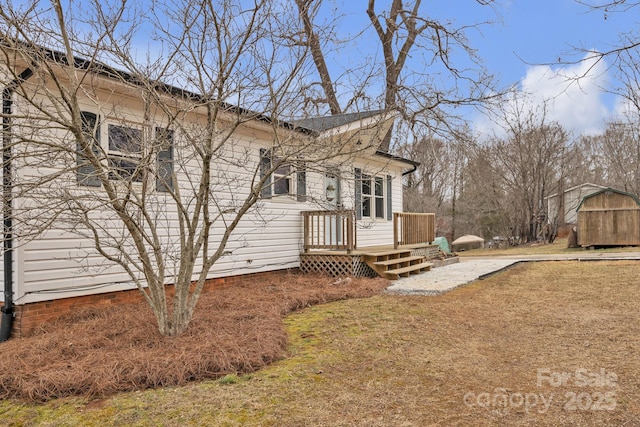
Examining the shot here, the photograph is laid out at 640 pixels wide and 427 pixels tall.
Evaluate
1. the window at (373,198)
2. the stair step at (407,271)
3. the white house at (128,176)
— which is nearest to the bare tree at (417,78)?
the white house at (128,176)

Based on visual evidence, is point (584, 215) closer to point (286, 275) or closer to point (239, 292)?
point (286, 275)

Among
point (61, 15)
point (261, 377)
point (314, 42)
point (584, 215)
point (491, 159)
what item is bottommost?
point (261, 377)

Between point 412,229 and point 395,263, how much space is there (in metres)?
1.92

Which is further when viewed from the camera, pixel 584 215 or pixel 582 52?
pixel 584 215

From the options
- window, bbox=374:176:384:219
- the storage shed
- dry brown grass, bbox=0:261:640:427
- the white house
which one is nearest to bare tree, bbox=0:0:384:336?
the white house

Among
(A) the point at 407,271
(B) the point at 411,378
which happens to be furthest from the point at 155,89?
(A) the point at 407,271

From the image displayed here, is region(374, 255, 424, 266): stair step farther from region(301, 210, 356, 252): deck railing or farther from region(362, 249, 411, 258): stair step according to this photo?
region(301, 210, 356, 252): deck railing

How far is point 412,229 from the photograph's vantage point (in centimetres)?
1133

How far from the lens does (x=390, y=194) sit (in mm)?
12859

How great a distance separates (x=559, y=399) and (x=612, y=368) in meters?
0.94

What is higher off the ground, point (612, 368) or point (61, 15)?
point (61, 15)

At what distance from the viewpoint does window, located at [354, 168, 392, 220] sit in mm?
11352

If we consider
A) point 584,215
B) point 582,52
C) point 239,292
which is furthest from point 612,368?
point 584,215

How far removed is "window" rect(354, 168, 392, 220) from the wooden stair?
5.30ft
